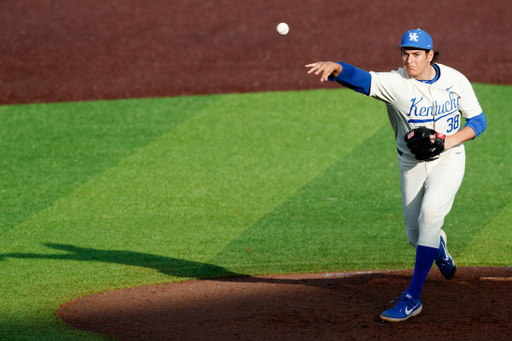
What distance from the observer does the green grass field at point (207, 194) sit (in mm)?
5504

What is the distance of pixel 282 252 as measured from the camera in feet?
19.0

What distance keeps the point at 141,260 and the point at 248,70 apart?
642cm

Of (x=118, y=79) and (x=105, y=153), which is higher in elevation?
(x=118, y=79)

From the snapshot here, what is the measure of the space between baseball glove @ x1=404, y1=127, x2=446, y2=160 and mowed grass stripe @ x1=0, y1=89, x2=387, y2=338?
227cm

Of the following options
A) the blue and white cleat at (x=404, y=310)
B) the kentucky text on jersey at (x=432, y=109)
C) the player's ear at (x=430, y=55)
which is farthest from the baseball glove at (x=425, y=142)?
the blue and white cleat at (x=404, y=310)

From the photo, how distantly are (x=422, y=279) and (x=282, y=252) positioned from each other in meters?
1.87

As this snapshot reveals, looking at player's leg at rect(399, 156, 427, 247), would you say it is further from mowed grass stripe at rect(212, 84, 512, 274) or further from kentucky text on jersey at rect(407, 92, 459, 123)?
mowed grass stripe at rect(212, 84, 512, 274)

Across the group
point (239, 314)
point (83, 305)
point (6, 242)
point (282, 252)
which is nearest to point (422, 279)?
point (239, 314)

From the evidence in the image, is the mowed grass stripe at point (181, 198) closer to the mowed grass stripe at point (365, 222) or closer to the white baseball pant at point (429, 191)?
the mowed grass stripe at point (365, 222)

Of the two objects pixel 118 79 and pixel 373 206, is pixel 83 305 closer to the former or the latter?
pixel 373 206

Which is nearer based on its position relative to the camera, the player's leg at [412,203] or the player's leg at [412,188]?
the player's leg at [412,203]

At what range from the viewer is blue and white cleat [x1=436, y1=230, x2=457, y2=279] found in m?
4.56

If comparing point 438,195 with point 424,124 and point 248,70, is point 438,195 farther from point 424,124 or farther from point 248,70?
point 248,70

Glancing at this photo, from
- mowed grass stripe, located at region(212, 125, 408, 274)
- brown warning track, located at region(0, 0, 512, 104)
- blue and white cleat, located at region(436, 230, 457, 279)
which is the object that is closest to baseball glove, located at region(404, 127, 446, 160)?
blue and white cleat, located at region(436, 230, 457, 279)
